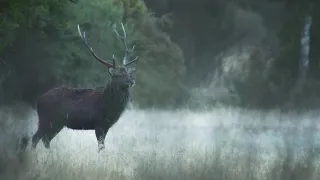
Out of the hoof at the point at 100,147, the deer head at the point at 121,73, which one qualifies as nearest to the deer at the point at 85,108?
the deer head at the point at 121,73

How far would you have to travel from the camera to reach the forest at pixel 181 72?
17.5 feet

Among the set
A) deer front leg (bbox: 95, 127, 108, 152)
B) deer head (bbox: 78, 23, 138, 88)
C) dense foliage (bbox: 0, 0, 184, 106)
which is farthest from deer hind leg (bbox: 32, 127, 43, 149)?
deer head (bbox: 78, 23, 138, 88)

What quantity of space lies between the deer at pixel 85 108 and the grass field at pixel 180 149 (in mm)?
80

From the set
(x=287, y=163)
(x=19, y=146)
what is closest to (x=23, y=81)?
(x=19, y=146)

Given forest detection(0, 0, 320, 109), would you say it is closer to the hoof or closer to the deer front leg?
the deer front leg

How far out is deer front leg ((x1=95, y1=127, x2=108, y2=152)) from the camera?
17.2 feet

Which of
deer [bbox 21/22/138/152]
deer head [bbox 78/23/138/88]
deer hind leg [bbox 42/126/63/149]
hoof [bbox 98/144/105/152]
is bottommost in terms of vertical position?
hoof [bbox 98/144/105/152]

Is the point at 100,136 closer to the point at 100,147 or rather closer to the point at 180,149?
the point at 100,147

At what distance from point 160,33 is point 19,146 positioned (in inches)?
69.9

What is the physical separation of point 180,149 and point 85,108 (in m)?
0.99

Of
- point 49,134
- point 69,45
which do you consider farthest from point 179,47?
point 49,134

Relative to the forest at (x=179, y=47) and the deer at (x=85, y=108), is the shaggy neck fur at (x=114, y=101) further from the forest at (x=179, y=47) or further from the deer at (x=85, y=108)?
the forest at (x=179, y=47)

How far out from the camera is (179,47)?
583 cm

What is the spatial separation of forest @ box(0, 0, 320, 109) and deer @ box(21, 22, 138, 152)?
121 millimetres
